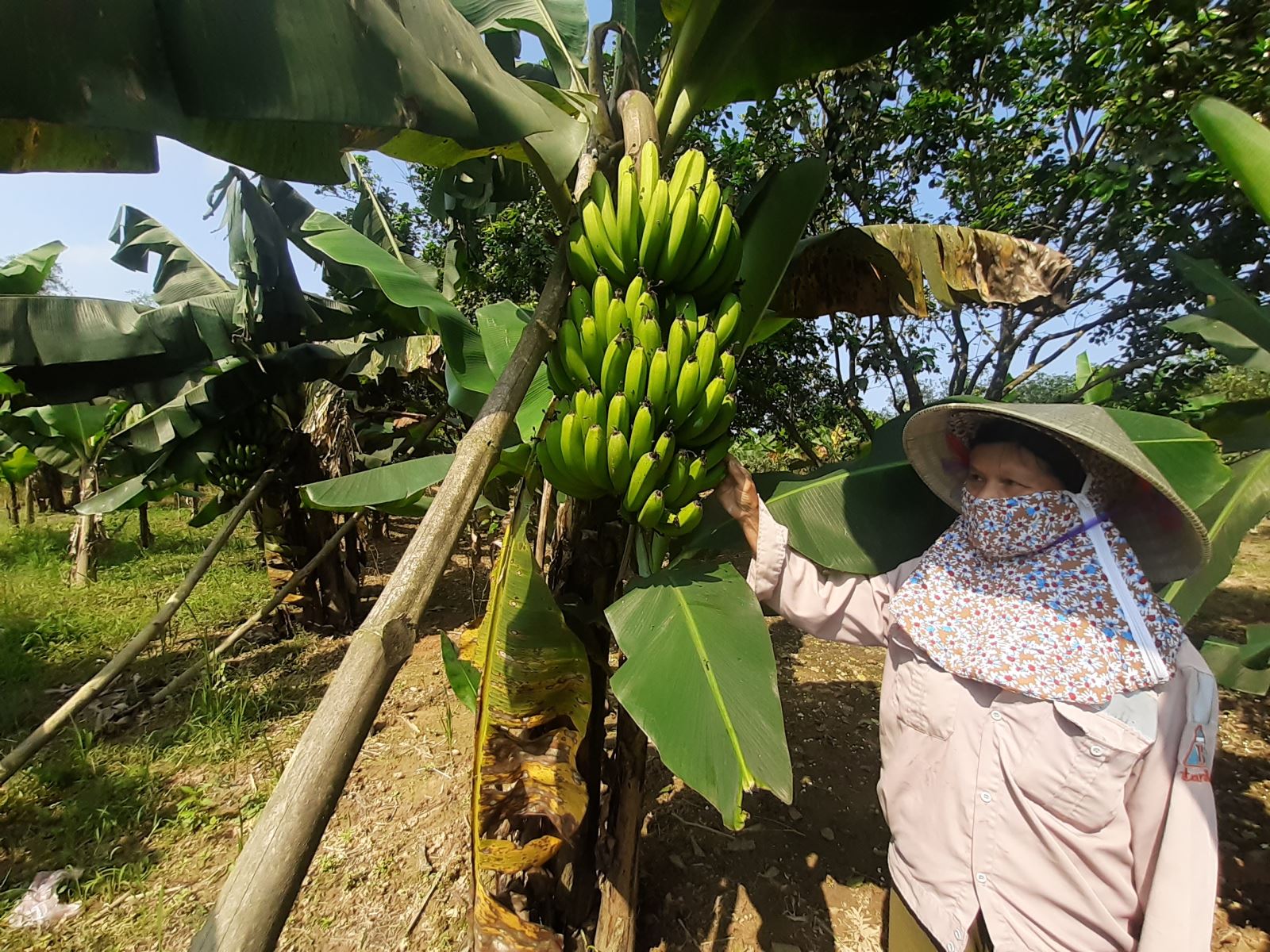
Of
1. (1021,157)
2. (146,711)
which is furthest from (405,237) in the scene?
(1021,157)

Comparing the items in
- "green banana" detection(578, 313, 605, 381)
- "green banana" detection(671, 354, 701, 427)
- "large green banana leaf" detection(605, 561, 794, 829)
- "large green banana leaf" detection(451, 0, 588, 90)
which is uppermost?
"large green banana leaf" detection(451, 0, 588, 90)

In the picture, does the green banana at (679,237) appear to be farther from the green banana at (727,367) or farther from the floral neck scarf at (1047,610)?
the floral neck scarf at (1047,610)

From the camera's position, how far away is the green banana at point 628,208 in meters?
1.31

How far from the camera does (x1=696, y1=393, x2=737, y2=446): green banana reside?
56.3 inches

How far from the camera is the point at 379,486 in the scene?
6.37 feet

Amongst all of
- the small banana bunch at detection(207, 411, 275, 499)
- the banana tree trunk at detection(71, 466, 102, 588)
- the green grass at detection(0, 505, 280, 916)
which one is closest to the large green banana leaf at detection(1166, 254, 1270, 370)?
the green grass at detection(0, 505, 280, 916)

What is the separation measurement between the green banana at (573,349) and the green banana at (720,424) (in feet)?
1.02

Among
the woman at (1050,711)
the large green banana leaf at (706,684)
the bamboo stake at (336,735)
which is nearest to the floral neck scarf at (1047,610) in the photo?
the woman at (1050,711)

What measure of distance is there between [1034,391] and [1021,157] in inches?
382

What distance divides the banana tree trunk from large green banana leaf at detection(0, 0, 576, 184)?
7.11m

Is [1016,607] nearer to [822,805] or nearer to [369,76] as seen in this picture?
[369,76]

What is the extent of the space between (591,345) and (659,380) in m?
0.18

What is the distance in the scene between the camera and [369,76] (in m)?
0.94

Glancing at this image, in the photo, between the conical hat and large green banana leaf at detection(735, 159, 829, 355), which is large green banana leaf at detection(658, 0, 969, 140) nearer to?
large green banana leaf at detection(735, 159, 829, 355)
